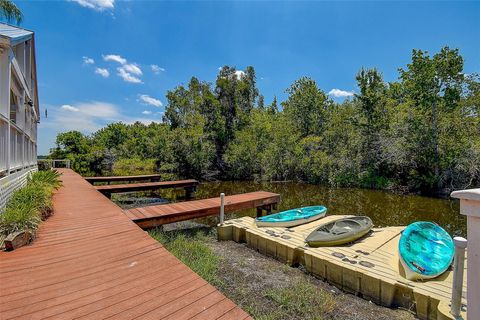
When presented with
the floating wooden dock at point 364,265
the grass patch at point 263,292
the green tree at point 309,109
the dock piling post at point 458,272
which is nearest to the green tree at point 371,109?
the green tree at point 309,109

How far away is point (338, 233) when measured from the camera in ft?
17.7

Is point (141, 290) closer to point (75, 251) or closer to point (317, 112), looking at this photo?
point (75, 251)

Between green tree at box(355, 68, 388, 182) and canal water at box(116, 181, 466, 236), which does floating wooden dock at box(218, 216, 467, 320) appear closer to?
canal water at box(116, 181, 466, 236)

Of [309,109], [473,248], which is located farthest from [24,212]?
[309,109]

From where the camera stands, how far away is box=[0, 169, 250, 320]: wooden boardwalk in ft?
6.68

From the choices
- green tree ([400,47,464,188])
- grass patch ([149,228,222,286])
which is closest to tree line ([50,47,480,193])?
green tree ([400,47,464,188])

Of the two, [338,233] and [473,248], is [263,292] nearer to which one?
[338,233]

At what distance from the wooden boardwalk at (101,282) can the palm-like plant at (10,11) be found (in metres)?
11.6

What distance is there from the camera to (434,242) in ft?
16.4

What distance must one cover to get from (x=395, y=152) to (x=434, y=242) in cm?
1271

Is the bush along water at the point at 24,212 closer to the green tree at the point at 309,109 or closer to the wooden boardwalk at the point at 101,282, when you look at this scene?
the wooden boardwalk at the point at 101,282

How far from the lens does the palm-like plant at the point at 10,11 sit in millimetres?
10117

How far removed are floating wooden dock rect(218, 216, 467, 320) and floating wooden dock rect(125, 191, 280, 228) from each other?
0.77m

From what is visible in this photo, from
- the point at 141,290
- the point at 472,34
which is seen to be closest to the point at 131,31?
the point at 141,290
